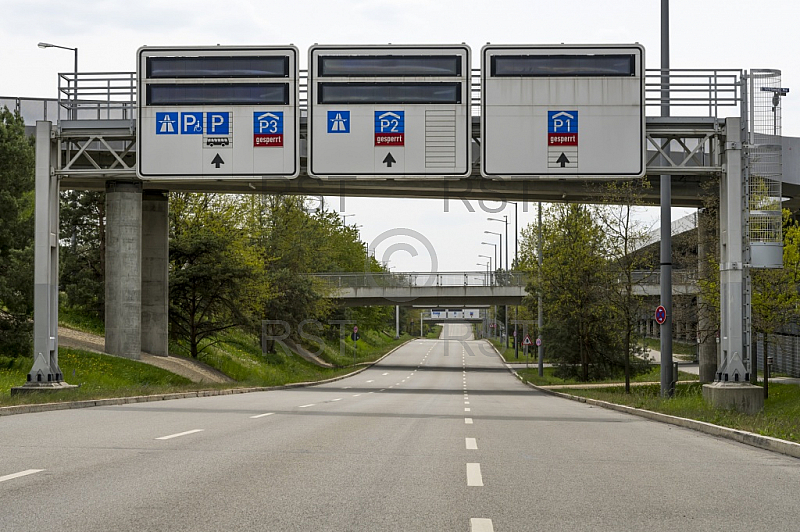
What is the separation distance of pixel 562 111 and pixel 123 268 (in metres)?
17.4

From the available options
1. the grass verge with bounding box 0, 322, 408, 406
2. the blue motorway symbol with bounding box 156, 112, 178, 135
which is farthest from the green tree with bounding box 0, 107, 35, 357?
the blue motorway symbol with bounding box 156, 112, 178, 135

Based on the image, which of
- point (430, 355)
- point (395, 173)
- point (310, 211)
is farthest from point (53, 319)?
point (430, 355)

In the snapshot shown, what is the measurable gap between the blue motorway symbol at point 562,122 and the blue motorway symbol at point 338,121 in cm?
494

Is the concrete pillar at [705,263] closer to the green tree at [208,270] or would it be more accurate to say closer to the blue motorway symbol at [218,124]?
the blue motorway symbol at [218,124]

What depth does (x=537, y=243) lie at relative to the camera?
48.9 meters

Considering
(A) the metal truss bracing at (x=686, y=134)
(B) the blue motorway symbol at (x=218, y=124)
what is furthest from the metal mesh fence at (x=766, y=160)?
(B) the blue motorway symbol at (x=218, y=124)

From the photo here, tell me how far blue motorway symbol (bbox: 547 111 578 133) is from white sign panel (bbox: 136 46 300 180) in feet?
20.5

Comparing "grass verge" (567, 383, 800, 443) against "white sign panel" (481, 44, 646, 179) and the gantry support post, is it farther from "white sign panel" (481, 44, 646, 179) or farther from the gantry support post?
the gantry support post

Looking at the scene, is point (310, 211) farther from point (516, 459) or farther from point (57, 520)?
point (57, 520)

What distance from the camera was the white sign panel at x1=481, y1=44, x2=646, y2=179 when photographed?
71.6 ft

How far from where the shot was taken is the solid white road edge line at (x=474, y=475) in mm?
8656

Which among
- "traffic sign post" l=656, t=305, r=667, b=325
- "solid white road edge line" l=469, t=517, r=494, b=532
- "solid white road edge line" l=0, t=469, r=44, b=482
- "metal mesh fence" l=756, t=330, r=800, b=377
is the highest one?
"traffic sign post" l=656, t=305, r=667, b=325

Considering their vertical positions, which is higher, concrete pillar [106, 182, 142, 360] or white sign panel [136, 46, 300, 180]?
white sign panel [136, 46, 300, 180]

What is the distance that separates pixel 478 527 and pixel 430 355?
84372mm
